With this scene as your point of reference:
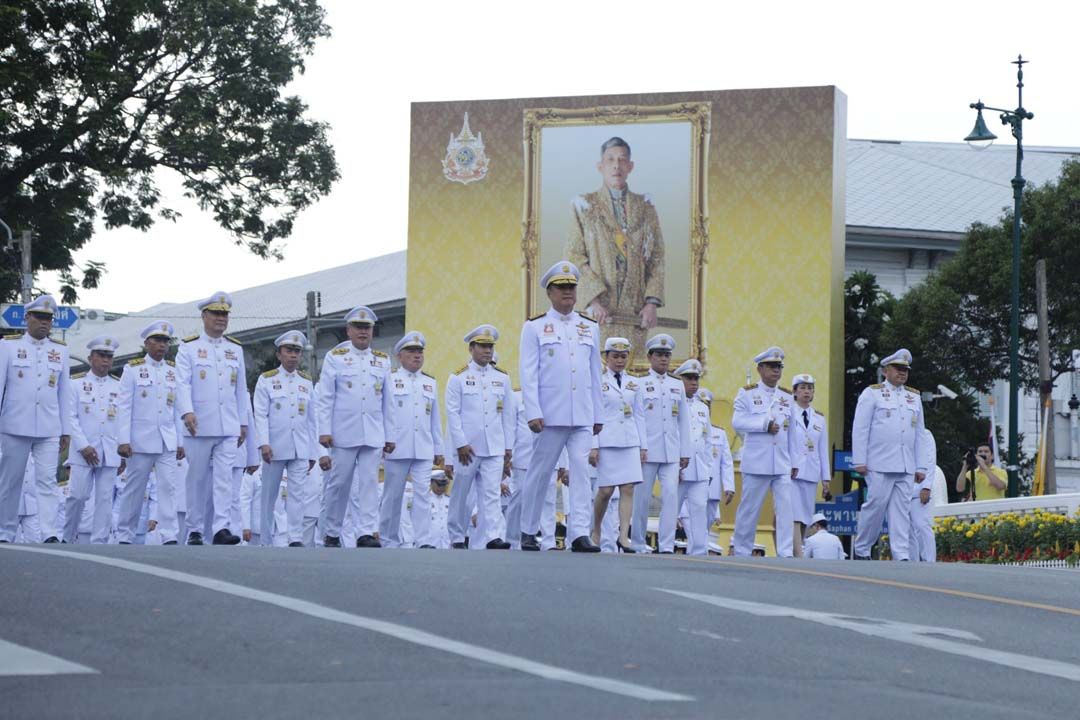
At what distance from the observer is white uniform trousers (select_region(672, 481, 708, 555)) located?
2136cm

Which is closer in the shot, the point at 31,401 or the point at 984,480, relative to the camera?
the point at 31,401

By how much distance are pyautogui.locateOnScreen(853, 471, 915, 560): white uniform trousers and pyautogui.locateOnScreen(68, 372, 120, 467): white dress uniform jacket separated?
24.3 feet

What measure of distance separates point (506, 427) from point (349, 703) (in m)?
13.0

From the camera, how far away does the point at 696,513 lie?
71.1 feet

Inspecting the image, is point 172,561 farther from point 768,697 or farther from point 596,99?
point 596,99

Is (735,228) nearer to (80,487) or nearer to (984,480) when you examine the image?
(984,480)

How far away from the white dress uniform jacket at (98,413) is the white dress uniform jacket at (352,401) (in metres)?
3.60

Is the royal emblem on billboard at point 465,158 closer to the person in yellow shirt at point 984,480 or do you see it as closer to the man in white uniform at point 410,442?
the person in yellow shirt at point 984,480

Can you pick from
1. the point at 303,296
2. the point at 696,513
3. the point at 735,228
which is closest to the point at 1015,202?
the point at 735,228

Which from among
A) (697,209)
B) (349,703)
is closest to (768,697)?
(349,703)

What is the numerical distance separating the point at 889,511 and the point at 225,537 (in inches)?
255

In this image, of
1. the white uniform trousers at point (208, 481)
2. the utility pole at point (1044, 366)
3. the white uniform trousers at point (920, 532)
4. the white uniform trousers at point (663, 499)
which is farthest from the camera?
the utility pole at point (1044, 366)

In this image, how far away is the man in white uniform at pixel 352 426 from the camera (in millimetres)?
17656

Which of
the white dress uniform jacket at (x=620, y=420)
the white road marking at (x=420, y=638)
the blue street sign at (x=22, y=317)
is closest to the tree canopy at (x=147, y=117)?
the blue street sign at (x=22, y=317)
